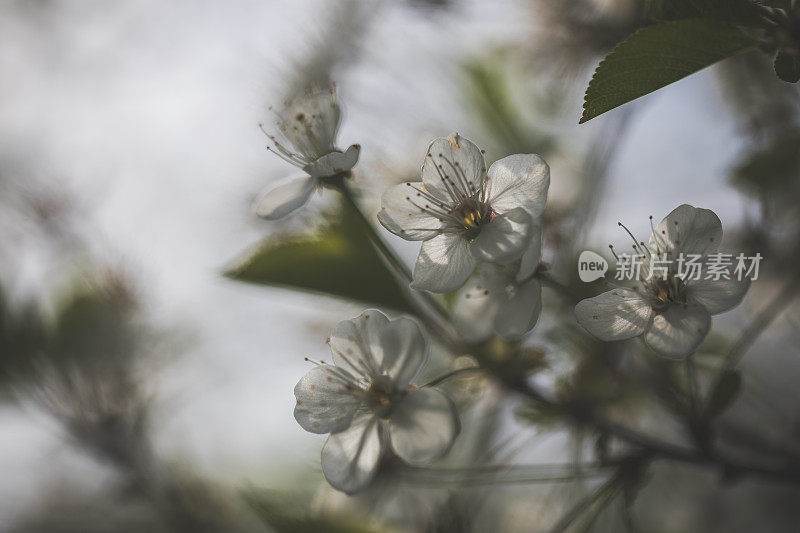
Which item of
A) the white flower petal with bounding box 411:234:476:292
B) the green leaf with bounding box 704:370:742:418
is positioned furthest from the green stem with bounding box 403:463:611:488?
the white flower petal with bounding box 411:234:476:292

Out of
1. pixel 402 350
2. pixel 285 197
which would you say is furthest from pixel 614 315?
pixel 285 197

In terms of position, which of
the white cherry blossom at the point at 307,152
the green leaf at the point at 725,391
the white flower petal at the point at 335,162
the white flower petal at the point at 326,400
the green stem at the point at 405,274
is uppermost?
the white cherry blossom at the point at 307,152

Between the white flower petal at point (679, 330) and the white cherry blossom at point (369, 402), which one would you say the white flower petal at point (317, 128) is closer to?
the white cherry blossom at point (369, 402)

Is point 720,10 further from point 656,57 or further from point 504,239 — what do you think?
point 504,239

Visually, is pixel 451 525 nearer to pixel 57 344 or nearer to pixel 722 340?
pixel 722 340

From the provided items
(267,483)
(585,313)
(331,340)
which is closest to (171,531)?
(267,483)

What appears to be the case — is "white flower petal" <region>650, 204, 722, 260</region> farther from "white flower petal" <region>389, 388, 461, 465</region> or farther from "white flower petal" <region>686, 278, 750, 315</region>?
"white flower petal" <region>389, 388, 461, 465</region>

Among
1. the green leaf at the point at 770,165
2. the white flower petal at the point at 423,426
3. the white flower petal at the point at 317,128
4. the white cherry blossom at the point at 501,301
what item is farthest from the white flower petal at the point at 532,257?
the green leaf at the point at 770,165
